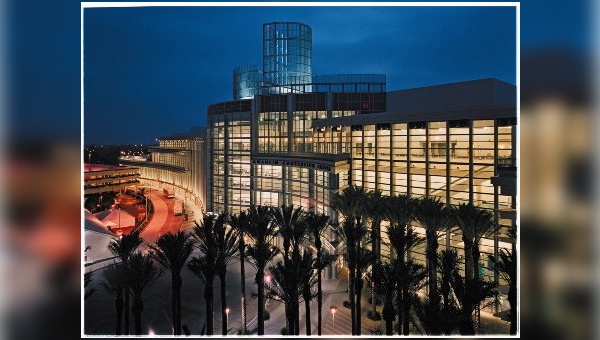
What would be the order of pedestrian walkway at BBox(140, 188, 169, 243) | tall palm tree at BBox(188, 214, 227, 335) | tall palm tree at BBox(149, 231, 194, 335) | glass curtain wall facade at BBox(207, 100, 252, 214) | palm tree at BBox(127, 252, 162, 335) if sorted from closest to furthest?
palm tree at BBox(127, 252, 162, 335) → tall palm tree at BBox(149, 231, 194, 335) → tall palm tree at BBox(188, 214, 227, 335) → pedestrian walkway at BBox(140, 188, 169, 243) → glass curtain wall facade at BBox(207, 100, 252, 214)

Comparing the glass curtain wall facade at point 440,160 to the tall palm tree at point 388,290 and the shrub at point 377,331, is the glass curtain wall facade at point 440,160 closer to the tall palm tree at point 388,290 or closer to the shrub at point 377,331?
the shrub at point 377,331

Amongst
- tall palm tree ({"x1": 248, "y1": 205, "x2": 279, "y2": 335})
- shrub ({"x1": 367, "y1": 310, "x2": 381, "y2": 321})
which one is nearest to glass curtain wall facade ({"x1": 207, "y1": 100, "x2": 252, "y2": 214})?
tall palm tree ({"x1": 248, "y1": 205, "x2": 279, "y2": 335})

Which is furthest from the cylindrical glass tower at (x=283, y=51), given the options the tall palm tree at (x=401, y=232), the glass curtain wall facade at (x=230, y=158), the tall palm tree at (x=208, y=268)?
the tall palm tree at (x=208, y=268)

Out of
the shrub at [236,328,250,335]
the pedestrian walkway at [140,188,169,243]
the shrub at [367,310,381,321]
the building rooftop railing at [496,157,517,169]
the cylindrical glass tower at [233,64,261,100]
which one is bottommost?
the shrub at [236,328,250,335]

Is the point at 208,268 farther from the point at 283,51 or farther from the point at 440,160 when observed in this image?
the point at 283,51

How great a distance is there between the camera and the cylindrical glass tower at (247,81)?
124 ft

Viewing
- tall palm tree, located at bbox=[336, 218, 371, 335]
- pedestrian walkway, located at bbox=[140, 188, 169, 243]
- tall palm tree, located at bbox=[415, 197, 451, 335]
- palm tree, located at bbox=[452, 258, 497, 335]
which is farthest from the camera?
pedestrian walkway, located at bbox=[140, 188, 169, 243]

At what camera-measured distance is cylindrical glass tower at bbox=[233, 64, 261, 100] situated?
124 ft

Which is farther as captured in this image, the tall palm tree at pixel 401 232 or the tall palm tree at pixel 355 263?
the tall palm tree at pixel 355 263

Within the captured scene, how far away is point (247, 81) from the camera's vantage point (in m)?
38.1

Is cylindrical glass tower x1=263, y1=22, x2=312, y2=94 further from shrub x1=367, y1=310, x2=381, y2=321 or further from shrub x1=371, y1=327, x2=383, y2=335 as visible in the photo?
shrub x1=371, y1=327, x2=383, y2=335

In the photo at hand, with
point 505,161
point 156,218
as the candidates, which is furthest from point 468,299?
point 156,218
